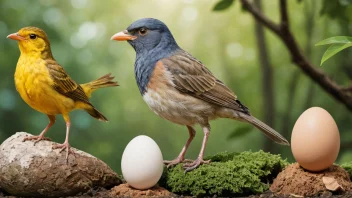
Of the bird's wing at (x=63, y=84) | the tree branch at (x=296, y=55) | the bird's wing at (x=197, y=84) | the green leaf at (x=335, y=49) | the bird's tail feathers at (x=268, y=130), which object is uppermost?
the tree branch at (x=296, y=55)

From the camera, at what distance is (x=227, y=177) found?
10.4 ft

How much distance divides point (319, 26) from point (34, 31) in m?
3.41

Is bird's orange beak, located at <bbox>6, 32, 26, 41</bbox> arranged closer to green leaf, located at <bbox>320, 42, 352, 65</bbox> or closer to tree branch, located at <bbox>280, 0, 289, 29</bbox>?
green leaf, located at <bbox>320, 42, 352, 65</bbox>

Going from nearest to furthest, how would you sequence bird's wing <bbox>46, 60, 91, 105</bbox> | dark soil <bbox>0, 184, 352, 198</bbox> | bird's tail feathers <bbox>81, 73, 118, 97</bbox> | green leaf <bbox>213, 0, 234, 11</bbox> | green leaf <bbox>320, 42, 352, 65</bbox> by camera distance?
1. green leaf <bbox>320, 42, 352, 65</bbox>
2. dark soil <bbox>0, 184, 352, 198</bbox>
3. bird's wing <bbox>46, 60, 91, 105</bbox>
4. bird's tail feathers <bbox>81, 73, 118, 97</bbox>
5. green leaf <bbox>213, 0, 234, 11</bbox>

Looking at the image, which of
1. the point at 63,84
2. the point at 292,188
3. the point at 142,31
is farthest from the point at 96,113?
the point at 292,188

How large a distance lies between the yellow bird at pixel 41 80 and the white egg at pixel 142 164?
1.12 ft

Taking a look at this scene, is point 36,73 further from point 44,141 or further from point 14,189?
point 14,189

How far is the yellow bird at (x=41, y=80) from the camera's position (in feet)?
10.5

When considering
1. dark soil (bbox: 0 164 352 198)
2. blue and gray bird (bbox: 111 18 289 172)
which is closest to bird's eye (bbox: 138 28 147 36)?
blue and gray bird (bbox: 111 18 289 172)

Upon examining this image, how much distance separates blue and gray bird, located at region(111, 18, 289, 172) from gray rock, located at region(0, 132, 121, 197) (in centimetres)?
50

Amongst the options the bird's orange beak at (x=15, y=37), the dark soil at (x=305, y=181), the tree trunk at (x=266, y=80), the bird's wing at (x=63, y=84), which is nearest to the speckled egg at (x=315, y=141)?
the dark soil at (x=305, y=181)

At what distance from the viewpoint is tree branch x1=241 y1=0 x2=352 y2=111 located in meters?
4.12

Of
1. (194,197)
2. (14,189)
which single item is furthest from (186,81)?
(14,189)

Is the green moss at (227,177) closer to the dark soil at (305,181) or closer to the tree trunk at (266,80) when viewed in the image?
the dark soil at (305,181)
